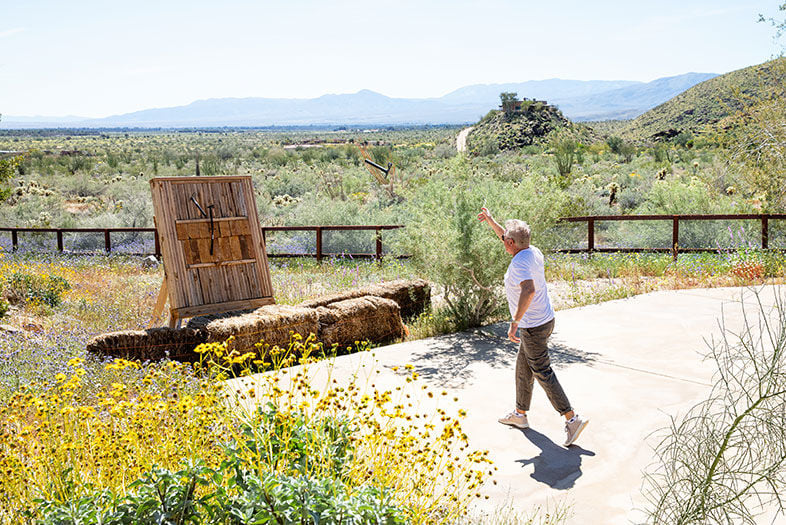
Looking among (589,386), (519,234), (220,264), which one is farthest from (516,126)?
(519,234)

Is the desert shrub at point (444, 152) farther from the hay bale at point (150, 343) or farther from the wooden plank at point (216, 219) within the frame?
the hay bale at point (150, 343)

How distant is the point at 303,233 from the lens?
18.5 meters

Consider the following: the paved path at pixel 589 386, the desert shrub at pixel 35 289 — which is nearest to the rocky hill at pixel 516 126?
the desert shrub at pixel 35 289

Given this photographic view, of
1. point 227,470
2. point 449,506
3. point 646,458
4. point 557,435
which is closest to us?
point 227,470

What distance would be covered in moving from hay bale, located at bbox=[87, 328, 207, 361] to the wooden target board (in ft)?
3.07

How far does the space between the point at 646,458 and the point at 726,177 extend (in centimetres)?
1956

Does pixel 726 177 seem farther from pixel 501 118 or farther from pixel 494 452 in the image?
pixel 501 118

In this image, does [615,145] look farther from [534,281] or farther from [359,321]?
[534,281]

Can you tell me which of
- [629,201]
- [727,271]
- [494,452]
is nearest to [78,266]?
[494,452]

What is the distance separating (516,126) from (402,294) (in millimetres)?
62474

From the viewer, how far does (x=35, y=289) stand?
35.8 feet

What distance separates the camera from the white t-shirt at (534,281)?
5.33 meters

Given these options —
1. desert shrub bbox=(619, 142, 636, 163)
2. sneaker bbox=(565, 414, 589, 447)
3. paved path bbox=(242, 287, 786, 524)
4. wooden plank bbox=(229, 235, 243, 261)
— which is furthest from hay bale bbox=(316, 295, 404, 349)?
desert shrub bbox=(619, 142, 636, 163)

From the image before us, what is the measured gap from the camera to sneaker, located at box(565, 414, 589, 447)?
5.32 metres
